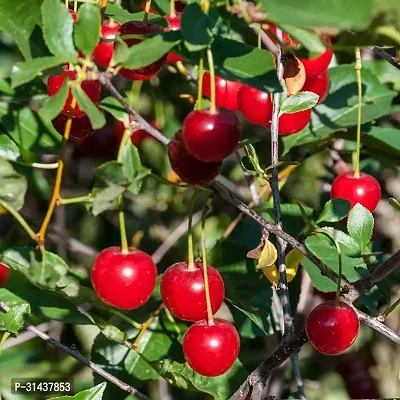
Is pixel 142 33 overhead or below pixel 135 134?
overhead

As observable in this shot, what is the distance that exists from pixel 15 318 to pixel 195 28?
23.1 inches

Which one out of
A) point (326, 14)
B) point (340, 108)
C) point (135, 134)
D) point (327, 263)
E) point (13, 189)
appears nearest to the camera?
point (326, 14)

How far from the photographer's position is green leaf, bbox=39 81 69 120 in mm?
822

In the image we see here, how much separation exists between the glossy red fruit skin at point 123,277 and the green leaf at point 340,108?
61 centimetres

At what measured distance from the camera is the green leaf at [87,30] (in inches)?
33.4

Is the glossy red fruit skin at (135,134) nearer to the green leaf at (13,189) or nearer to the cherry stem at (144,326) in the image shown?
the cherry stem at (144,326)

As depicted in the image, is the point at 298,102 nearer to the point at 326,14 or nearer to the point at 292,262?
the point at 292,262

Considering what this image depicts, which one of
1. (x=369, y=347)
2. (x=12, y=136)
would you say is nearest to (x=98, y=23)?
(x=12, y=136)

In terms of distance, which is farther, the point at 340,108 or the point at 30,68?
the point at 340,108

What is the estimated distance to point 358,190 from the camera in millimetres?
1410

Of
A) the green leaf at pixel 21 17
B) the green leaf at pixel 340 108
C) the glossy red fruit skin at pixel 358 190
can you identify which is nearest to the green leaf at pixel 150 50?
the green leaf at pixel 21 17

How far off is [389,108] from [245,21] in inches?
35.0

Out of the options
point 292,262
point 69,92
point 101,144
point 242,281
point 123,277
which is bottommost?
point 101,144

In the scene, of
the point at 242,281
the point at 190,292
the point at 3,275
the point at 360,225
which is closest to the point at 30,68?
the point at 190,292
